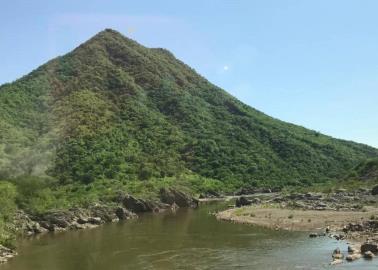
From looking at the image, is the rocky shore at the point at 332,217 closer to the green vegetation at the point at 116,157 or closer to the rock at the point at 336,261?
the rock at the point at 336,261

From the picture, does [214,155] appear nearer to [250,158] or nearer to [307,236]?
[250,158]

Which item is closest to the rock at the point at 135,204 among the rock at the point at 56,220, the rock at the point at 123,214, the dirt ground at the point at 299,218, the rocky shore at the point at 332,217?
the rock at the point at 123,214

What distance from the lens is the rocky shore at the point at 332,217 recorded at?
51.4 meters

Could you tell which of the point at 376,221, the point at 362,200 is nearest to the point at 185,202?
the point at 362,200

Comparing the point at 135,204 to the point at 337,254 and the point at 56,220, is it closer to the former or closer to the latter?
the point at 56,220

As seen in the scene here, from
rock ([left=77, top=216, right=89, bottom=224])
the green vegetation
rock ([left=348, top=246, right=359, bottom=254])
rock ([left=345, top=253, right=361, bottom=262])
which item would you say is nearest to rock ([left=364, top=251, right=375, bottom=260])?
rock ([left=345, top=253, right=361, bottom=262])

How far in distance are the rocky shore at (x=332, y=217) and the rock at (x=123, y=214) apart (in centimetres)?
1955

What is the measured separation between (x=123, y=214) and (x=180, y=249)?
155ft

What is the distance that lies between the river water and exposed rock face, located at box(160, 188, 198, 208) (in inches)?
1608

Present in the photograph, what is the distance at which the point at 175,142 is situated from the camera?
191500 mm

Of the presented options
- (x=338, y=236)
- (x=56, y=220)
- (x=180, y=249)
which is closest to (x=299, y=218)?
(x=338, y=236)

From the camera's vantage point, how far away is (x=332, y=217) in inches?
2953

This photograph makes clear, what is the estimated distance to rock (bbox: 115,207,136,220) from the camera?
107375 millimetres

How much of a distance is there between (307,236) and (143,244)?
19.8m
